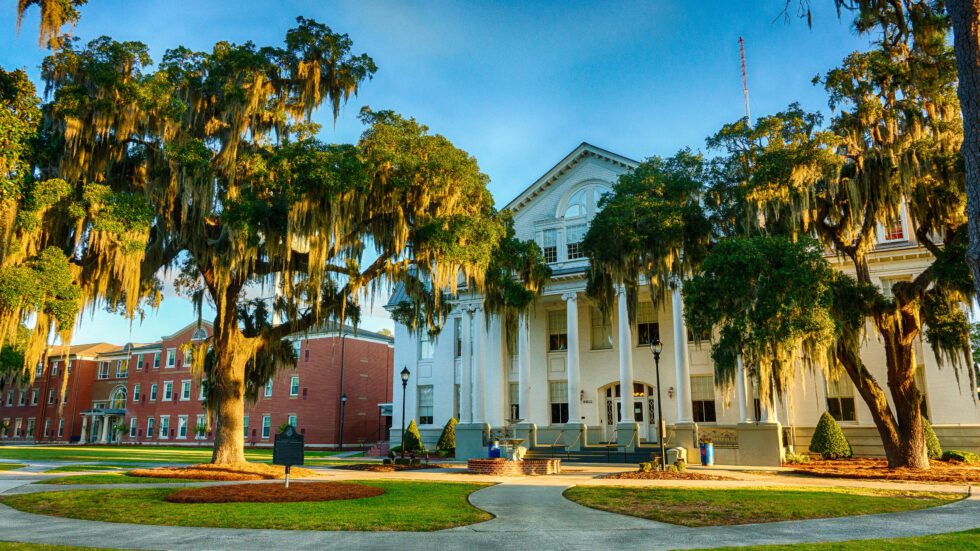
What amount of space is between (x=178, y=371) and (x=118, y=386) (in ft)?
34.4

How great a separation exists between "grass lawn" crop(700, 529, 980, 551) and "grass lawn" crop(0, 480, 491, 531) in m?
4.48

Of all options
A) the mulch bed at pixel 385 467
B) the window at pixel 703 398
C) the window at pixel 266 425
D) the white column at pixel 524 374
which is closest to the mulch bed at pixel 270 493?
the mulch bed at pixel 385 467

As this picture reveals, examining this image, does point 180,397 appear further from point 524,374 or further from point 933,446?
point 933,446

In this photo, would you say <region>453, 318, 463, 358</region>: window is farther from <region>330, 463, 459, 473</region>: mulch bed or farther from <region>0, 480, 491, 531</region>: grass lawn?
<region>0, 480, 491, 531</region>: grass lawn

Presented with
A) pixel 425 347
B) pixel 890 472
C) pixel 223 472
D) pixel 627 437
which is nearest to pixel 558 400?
pixel 627 437

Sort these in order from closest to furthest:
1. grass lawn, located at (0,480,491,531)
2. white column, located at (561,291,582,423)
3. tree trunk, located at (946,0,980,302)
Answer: tree trunk, located at (946,0,980,302), grass lawn, located at (0,480,491,531), white column, located at (561,291,582,423)

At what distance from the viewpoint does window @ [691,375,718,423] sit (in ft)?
97.9

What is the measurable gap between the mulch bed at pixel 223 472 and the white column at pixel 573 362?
13.5 meters

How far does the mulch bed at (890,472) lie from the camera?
1677 centimetres

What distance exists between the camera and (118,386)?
61250 millimetres

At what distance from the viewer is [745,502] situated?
12.1 metres

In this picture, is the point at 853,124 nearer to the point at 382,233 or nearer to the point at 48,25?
the point at 382,233

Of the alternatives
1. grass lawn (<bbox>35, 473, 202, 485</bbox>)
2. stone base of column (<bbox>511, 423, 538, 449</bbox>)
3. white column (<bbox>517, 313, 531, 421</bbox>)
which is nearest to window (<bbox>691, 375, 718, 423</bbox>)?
stone base of column (<bbox>511, 423, 538, 449</bbox>)

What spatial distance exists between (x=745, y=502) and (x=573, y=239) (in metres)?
21.8
